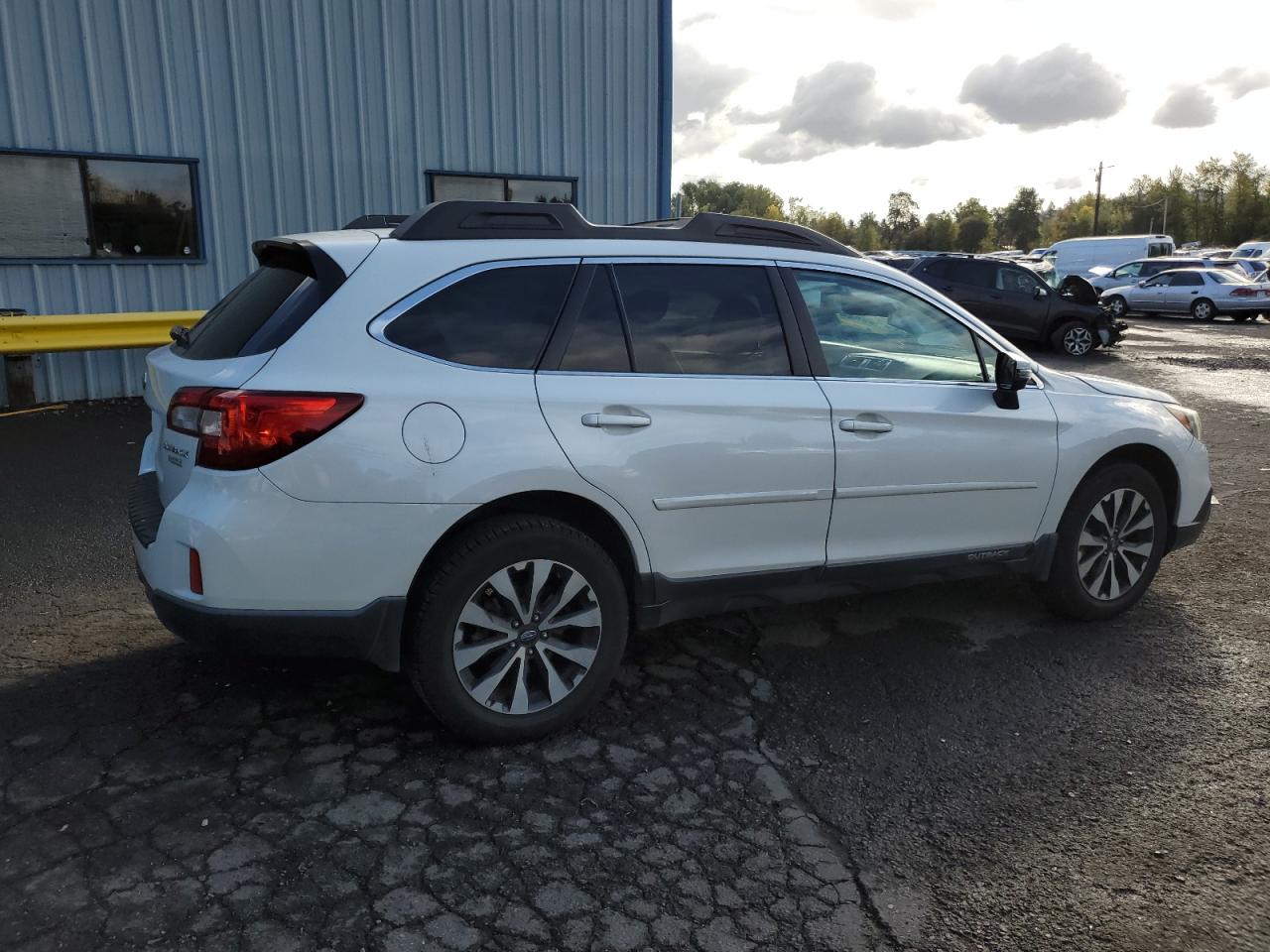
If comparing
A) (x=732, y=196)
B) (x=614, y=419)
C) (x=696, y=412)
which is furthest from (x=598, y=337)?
(x=732, y=196)

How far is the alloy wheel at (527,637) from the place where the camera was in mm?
3385

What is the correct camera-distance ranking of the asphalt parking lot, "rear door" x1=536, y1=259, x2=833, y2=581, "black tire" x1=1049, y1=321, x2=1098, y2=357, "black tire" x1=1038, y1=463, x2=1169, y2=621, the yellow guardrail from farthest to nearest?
1. "black tire" x1=1049, y1=321, x2=1098, y2=357
2. the yellow guardrail
3. "black tire" x1=1038, y1=463, x2=1169, y2=621
4. "rear door" x1=536, y1=259, x2=833, y2=581
5. the asphalt parking lot

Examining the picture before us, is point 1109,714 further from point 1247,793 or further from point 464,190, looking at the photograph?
point 464,190

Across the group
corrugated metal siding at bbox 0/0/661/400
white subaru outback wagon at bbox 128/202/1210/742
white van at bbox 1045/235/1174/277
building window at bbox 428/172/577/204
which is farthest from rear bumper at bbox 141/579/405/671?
white van at bbox 1045/235/1174/277

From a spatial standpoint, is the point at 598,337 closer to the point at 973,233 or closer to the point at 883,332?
the point at 883,332

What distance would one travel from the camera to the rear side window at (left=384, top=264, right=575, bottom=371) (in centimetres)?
337

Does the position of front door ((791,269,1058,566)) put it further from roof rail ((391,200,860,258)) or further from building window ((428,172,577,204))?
building window ((428,172,577,204))

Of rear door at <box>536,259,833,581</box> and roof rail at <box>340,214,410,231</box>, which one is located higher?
roof rail at <box>340,214,410,231</box>

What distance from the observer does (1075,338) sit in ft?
60.2

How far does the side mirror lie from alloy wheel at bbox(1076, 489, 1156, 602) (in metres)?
0.77

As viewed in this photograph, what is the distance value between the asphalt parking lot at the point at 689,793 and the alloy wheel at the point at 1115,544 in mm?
218

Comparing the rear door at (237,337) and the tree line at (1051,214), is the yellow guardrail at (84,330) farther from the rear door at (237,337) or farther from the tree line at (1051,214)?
the tree line at (1051,214)

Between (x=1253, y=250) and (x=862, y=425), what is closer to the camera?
(x=862, y=425)

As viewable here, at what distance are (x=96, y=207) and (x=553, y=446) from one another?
8.89m
